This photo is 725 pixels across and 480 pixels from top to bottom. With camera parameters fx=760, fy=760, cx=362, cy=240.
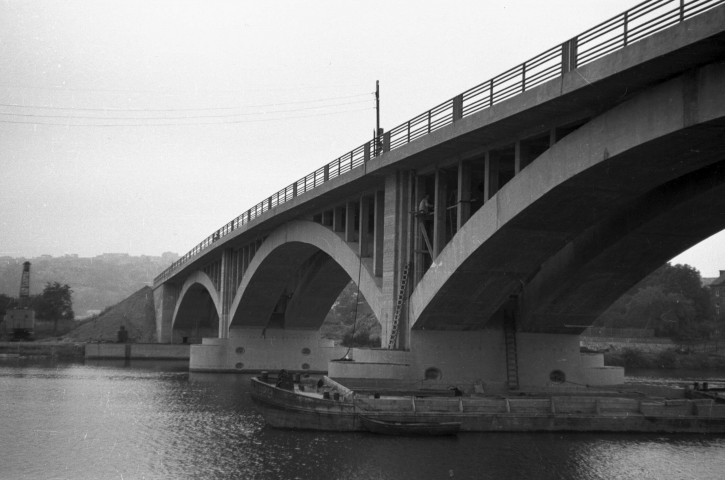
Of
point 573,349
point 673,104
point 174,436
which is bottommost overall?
point 174,436

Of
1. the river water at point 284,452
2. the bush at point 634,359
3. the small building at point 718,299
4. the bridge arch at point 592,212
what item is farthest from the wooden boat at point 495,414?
the small building at point 718,299

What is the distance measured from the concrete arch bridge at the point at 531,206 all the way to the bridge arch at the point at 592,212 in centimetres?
6

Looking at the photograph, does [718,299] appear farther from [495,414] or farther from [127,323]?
[495,414]

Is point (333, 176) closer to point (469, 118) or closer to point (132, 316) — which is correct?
point (469, 118)

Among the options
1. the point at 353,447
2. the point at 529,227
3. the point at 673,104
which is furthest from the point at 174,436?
the point at 673,104

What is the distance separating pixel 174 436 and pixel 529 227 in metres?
14.9

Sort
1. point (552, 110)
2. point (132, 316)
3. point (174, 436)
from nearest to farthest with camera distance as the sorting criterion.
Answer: point (552, 110), point (174, 436), point (132, 316)

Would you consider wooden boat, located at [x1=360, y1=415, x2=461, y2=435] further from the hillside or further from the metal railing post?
the hillside

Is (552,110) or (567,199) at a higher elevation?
(552,110)

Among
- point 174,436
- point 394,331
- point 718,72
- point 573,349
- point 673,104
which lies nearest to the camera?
point 718,72

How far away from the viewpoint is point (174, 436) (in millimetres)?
27953

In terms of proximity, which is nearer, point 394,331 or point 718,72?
point 718,72

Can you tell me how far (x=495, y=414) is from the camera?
2673 cm

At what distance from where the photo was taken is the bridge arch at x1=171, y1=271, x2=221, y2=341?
86075 millimetres
